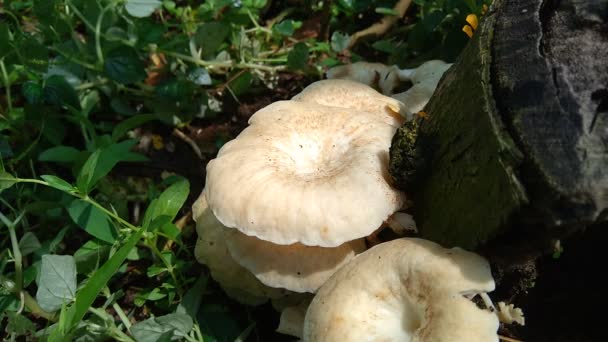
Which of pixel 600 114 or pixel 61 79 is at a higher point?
pixel 600 114

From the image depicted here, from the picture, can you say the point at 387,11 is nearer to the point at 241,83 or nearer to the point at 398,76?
the point at 398,76

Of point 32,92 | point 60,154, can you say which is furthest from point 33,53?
point 60,154

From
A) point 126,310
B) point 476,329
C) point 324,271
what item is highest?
point 476,329

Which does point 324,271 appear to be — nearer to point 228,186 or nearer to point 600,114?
point 228,186

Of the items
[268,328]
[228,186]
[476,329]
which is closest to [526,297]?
[476,329]

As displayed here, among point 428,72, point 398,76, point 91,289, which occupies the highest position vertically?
point 428,72

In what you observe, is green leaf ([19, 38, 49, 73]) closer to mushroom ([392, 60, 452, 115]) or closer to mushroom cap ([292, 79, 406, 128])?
mushroom cap ([292, 79, 406, 128])
